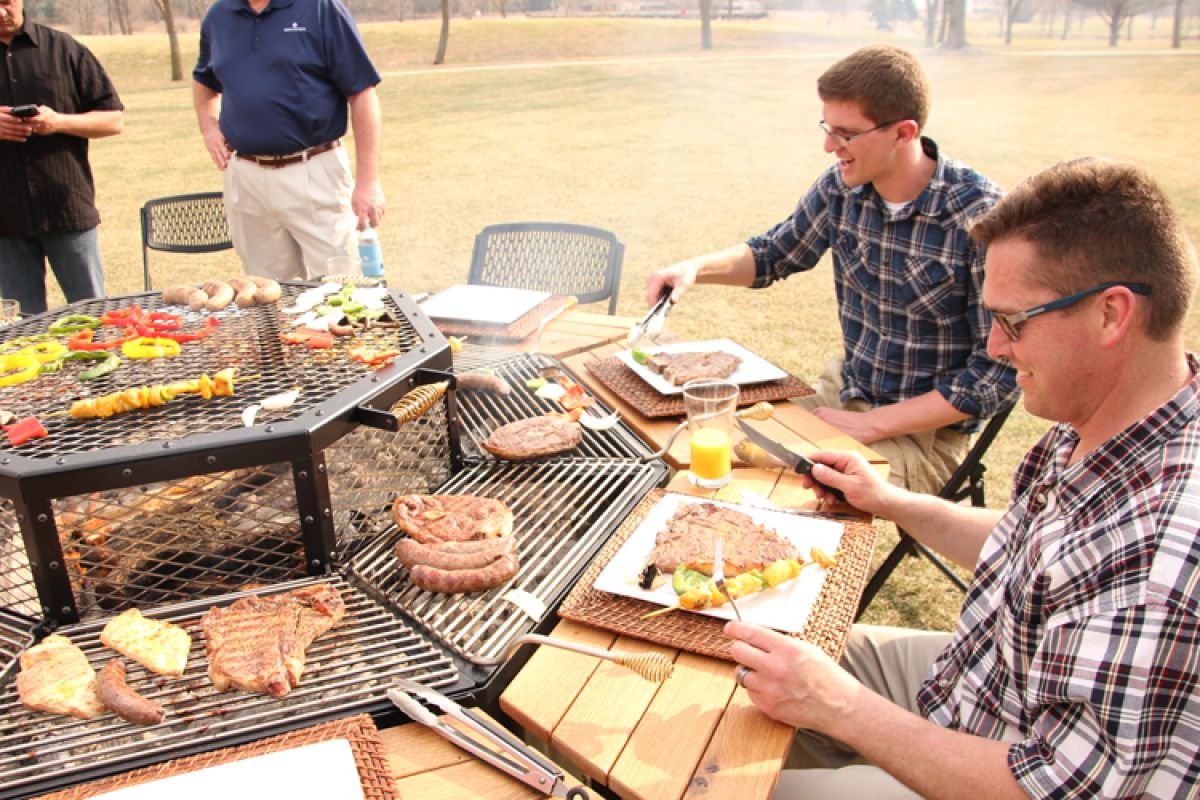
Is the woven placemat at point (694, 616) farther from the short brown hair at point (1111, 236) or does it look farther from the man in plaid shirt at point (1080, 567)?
the short brown hair at point (1111, 236)

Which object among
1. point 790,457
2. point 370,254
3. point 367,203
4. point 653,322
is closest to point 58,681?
point 790,457

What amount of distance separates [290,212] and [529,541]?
3861mm

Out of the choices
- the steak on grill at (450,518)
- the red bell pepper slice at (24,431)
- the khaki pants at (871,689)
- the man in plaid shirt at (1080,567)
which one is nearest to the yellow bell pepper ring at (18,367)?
the red bell pepper slice at (24,431)

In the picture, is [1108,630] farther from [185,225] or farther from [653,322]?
[185,225]

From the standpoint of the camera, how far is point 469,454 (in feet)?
9.32

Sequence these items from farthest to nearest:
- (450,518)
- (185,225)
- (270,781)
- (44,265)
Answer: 1. (185,225)
2. (44,265)
3. (450,518)
4. (270,781)

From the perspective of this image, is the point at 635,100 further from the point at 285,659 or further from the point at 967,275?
the point at 285,659

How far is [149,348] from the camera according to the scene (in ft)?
8.58

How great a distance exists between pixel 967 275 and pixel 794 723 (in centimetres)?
227

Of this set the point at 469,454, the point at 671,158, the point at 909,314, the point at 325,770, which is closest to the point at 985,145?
the point at 671,158

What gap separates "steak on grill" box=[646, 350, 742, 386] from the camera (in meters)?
3.16

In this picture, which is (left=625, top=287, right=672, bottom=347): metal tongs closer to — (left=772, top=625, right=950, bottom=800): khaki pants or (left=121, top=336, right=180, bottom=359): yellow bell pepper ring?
(left=772, top=625, right=950, bottom=800): khaki pants

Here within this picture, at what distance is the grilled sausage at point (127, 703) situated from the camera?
1694 millimetres

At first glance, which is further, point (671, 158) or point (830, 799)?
point (671, 158)
